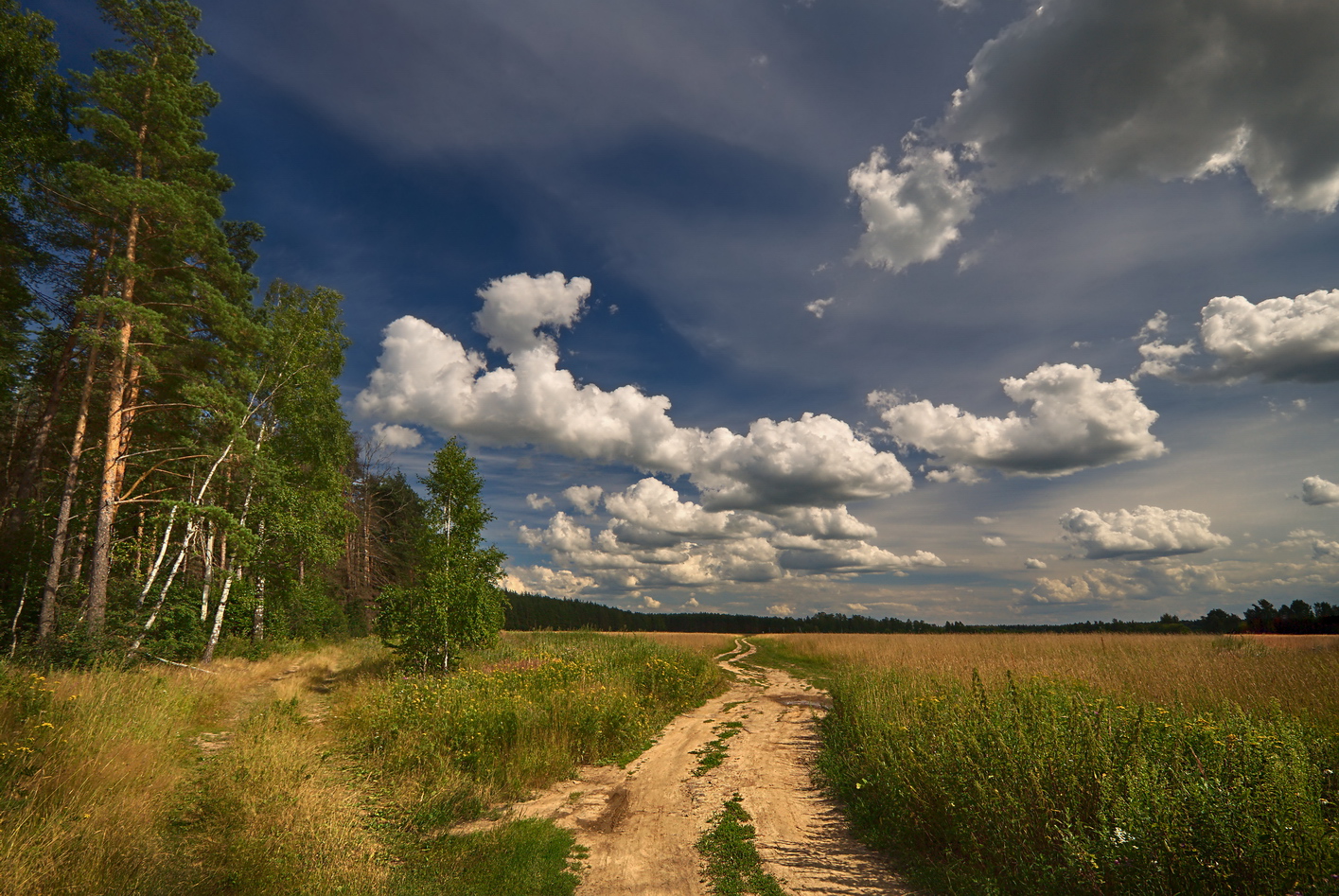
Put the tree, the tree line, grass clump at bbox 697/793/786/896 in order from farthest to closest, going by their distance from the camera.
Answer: the tree < the tree line < grass clump at bbox 697/793/786/896

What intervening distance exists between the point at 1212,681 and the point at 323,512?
26.8 meters

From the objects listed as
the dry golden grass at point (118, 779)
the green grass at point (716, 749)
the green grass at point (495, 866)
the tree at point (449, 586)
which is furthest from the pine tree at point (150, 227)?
the green grass at point (716, 749)

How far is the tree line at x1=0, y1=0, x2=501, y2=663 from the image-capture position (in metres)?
13.3

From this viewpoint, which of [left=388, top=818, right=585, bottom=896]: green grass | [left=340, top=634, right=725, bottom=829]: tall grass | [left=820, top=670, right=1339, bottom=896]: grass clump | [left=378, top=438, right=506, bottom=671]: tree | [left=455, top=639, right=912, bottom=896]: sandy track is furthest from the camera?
[left=378, top=438, right=506, bottom=671]: tree

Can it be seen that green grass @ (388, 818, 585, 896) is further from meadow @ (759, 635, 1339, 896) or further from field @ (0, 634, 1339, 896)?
meadow @ (759, 635, 1339, 896)

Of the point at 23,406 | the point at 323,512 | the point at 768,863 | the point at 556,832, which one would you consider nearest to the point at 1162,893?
the point at 768,863

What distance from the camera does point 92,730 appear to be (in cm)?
758

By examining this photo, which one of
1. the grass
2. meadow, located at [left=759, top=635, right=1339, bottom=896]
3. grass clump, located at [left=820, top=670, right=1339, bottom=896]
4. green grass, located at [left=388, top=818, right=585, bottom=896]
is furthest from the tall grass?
grass clump, located at [left=820, top=670, right=1339, bottom=896]

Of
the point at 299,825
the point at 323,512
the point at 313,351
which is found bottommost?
the point at 299,825

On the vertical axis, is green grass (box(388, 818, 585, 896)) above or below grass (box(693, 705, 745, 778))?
above

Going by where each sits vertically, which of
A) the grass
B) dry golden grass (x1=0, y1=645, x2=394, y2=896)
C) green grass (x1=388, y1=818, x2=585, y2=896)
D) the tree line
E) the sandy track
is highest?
the tree line

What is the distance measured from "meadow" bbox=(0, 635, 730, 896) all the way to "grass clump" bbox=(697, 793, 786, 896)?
5.62 feet

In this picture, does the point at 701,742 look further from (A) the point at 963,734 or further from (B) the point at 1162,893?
(B) the point at 1162,893

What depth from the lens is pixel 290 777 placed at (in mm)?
7617
